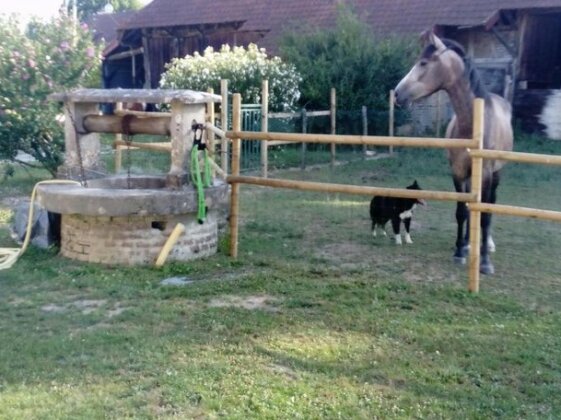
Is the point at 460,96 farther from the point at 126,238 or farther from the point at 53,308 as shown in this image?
the point at 53,308

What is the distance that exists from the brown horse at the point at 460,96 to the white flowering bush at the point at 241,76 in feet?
29.4

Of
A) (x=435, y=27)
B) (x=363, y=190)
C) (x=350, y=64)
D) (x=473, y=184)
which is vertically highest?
(x=435, y=27)

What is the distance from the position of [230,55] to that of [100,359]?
43.0 feet

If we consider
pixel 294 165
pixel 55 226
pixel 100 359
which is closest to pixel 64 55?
pixel 55 226

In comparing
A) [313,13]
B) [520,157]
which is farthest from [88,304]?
[313,13]

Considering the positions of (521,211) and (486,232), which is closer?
(521,211)

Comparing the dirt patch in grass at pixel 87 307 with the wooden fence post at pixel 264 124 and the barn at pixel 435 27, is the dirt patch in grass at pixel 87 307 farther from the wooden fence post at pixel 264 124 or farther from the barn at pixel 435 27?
the barn at pixel 435 27

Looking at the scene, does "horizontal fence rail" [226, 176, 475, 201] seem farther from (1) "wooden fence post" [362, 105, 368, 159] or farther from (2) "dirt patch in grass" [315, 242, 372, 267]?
(1) "wooden fence post" [362, 105, 368, 159]

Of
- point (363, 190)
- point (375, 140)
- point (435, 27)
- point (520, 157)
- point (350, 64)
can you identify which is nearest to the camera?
point (520, 157)

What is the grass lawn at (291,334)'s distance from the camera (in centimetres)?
434

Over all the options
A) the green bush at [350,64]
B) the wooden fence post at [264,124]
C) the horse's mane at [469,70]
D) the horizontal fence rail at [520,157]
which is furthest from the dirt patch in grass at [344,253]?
the green bush at [350,64]

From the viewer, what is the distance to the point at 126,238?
7.41 m

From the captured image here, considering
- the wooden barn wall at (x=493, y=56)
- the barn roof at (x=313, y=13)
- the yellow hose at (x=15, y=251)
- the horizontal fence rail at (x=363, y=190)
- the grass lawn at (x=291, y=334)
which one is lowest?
the grass lawn at (x=291, y=334)

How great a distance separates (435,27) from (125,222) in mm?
15025
